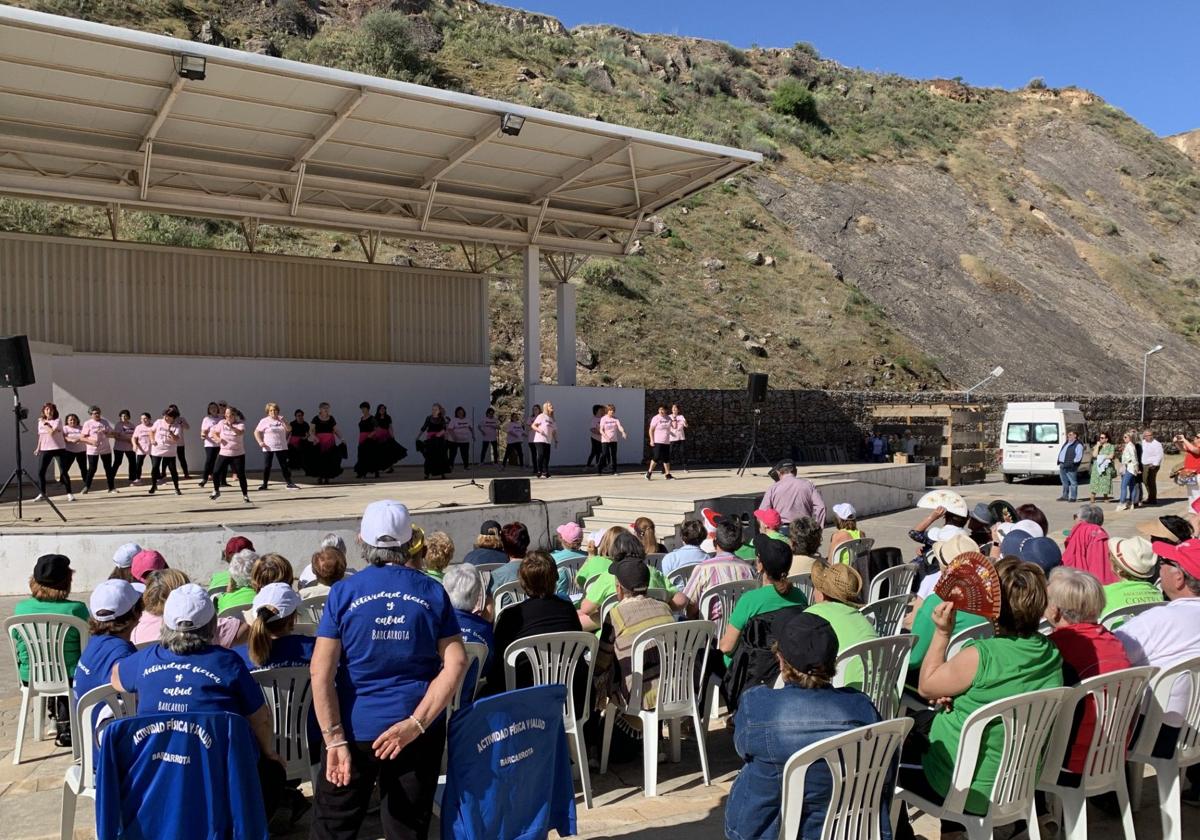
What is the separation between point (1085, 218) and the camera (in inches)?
2025

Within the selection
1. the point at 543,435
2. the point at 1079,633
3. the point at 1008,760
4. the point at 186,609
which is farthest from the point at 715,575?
A: the point at 543,435

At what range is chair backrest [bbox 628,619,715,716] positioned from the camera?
15.5 feet

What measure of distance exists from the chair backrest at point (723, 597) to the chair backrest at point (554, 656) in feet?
4.20

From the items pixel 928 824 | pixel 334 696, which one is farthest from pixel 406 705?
pixel 928 824

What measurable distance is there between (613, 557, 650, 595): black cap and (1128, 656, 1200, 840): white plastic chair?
230 cm

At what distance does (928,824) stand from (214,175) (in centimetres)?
1623

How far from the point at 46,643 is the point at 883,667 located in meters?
4.32

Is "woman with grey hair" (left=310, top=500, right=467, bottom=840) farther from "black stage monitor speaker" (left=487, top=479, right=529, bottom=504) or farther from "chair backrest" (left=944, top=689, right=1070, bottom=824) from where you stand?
"black stage monitor speaker" (left=487, top=479, right=529, bottom=504)

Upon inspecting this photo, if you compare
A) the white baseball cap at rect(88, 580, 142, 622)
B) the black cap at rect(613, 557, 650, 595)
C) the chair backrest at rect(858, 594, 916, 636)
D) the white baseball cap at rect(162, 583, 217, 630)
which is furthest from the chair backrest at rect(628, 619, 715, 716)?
the white baseball cap at rect(88, 580, 142, 622)

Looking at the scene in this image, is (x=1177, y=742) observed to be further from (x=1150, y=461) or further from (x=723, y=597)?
(x=1150, y=461)

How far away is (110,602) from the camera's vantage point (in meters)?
4.32

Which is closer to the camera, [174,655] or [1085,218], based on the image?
[174,655]

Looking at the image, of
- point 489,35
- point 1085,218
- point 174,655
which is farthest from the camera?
point 1085,218

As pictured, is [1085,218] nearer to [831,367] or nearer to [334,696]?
[831,367]
